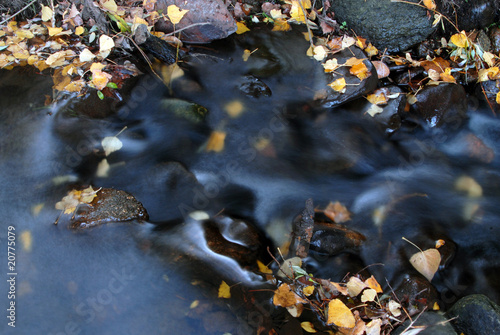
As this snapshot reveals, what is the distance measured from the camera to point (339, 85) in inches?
145

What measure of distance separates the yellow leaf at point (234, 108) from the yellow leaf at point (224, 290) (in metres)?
1.76

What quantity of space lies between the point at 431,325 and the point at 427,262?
2.00ft

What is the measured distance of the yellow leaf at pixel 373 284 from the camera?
2.73 metres

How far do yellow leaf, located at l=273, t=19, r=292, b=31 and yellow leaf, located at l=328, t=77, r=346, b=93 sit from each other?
1019 mm

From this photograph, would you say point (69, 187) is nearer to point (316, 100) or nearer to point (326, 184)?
point (326, 184)

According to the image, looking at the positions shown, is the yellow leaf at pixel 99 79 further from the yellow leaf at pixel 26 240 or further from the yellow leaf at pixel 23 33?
the yellow leaf at pixel 26 240

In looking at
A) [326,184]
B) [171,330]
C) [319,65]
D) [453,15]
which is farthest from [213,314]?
[453,15]

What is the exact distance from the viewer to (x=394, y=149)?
11.8 ft

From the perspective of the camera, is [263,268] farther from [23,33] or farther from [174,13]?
[23,33]

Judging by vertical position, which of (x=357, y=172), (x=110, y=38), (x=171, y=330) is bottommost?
(x=171, y=330)

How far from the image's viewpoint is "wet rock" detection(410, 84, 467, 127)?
11.8 ft

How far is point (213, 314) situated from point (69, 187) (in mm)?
1712

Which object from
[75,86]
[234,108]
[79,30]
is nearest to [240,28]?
[234,108]

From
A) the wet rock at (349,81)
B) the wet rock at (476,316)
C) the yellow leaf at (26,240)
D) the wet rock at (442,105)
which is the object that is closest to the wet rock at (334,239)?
the wet rock at (476,316)
